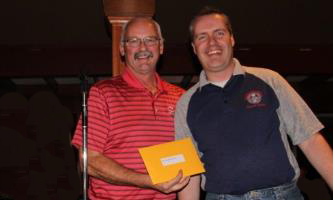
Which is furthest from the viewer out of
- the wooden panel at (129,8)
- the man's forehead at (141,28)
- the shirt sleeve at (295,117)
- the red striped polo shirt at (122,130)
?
the wooden panel at (129,8)

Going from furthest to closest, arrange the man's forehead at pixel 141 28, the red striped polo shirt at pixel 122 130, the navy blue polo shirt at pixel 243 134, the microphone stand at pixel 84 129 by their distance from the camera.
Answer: the man's forehead at pixel 141 28 → the red striped polo shirt at pixel 122 130 → the navy blue polo shirt at pixel 243 134 → the microphone stand at pixel 84 129

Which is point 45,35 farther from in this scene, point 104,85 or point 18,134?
point 104,85

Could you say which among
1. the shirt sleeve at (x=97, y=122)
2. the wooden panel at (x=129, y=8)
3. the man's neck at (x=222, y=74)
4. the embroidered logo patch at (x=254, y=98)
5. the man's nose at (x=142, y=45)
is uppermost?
the wooden panel at (x=129, y=8)

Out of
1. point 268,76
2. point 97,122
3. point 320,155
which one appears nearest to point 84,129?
point 97,122

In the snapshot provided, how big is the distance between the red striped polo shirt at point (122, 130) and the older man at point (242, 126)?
141 millimetres

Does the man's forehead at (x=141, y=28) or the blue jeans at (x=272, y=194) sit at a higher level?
the man's forehead at (x=141, y=28)

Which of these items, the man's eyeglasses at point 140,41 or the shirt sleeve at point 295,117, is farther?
the man's eyeglasses at point 140,41

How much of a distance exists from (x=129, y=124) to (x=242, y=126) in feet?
2.06

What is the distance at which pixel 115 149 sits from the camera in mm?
2490

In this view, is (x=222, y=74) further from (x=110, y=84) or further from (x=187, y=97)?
(x=110, y=84)

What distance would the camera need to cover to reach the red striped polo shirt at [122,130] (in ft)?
8.07

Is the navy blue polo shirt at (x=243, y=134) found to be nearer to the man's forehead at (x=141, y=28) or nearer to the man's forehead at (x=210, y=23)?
the man's forehead at (x=210, y=23)

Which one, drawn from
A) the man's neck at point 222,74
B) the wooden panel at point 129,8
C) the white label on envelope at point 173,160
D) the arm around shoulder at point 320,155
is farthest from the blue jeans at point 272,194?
the wooden panel at point 129,8

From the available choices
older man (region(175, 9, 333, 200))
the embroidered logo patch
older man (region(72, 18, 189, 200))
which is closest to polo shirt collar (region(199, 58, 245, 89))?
older man (region(175, 9, 333, 200))
